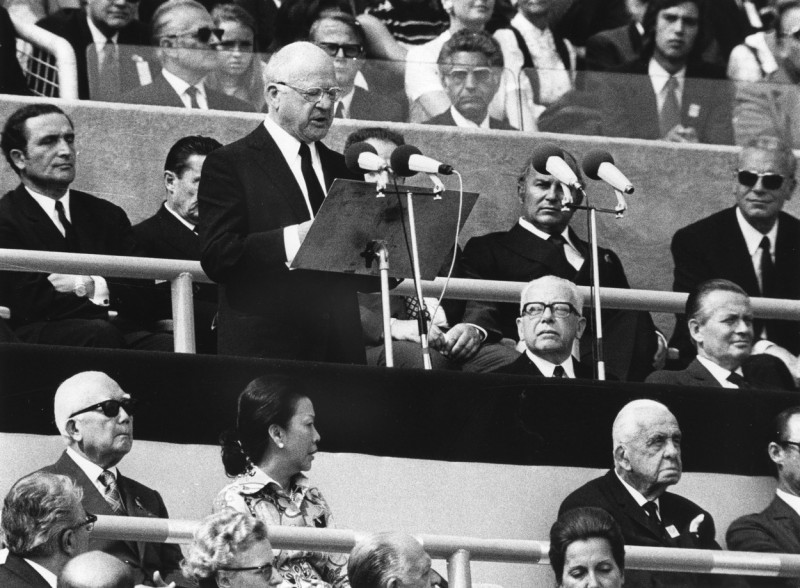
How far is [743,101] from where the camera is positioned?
10.3 m

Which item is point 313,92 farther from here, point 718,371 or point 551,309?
point 718,371

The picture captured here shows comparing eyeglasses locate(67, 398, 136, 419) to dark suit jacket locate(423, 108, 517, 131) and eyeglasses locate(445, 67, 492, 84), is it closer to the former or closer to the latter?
eyeglasses locate(445, 67, 492, 84)

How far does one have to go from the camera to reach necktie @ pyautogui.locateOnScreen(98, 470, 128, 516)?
21.6ft

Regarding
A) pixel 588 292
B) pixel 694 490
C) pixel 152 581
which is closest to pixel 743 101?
pixel 588 292

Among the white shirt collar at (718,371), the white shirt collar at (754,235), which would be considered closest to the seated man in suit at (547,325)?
the white shirt collar at (718,371)

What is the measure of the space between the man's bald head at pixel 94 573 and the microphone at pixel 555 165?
2.53m

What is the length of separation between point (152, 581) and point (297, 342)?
114cm

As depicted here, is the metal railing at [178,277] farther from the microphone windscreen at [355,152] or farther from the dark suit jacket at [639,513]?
the dark suit jacket at [639,513]

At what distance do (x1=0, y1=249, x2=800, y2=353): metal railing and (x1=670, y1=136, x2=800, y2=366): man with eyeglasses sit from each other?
4.48ft

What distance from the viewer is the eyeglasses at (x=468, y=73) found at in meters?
9.57

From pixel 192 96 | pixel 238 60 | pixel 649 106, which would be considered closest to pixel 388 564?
pixel 238 60

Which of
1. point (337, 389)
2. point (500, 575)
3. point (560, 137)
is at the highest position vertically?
point (560, 137)

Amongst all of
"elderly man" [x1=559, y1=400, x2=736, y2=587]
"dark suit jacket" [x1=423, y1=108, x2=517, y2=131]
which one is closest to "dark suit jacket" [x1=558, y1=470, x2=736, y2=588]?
"elderly man" [x1=559, y1=400, x2=736, y2=587]

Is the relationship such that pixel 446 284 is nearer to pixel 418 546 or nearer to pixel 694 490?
pixel 694 490
